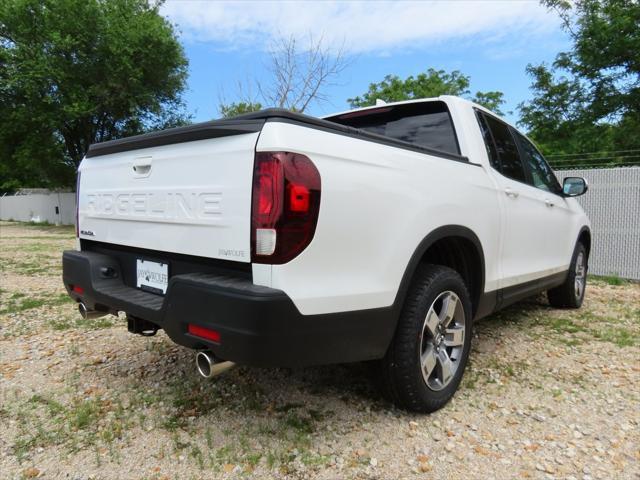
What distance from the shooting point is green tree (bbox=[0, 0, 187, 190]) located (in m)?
18.4

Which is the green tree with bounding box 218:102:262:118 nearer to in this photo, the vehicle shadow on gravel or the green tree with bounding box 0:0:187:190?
the green tree with bounding box 0:0:187:190

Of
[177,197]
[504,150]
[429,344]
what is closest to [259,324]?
[177,197]

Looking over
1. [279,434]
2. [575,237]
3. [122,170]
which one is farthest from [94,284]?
[575,237]

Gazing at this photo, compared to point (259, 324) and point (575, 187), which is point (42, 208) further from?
point (259, 324)

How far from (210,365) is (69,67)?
21.1 metres

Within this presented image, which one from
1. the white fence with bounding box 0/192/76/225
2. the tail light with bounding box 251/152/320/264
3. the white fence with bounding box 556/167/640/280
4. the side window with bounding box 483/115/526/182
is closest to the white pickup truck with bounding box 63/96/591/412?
the tail light with bounding box 251/152/320/264

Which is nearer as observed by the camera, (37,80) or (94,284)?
(94,284)

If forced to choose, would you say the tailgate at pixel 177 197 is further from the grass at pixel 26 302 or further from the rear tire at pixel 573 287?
the rear tire at pixel 573 287

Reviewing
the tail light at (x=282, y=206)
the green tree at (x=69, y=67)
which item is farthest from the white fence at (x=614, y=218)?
the green tree at (x=69, y=67)

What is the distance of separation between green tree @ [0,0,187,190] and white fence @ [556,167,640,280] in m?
17.8

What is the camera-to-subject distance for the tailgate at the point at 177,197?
1.93m

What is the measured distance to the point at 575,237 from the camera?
476cm

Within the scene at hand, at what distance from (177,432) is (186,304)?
856 mm

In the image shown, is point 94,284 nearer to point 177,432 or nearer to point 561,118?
point 177,432
